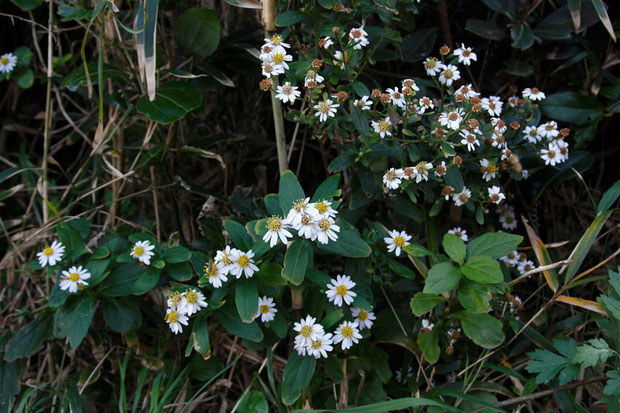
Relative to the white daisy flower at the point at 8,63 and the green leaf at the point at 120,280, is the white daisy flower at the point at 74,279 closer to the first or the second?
the green leaf at the point at 120,280

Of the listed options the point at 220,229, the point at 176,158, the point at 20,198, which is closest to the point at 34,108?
the point at 20,198

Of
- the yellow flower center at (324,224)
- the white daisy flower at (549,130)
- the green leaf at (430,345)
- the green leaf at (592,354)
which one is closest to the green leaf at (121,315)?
the yellow flower center at (324,224)

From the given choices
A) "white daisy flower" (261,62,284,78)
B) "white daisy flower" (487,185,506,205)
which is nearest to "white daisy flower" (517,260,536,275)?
"white daisy flower" (487,185,506,205)

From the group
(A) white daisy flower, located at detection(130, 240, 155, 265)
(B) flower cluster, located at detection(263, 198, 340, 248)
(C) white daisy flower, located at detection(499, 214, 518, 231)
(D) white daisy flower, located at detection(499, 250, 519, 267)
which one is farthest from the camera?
(C) white daisy flower, located at detection(499, 214, 518, 231)

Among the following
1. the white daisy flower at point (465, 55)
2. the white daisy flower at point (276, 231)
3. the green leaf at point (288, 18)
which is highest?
the green leaf at point (288, 18)

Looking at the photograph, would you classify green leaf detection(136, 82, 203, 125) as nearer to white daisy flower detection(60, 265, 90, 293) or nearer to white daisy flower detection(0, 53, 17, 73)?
white daisy flower detection(60, 265, 90, 293)

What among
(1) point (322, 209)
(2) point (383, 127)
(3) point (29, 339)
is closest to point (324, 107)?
(2) point (383, 127)

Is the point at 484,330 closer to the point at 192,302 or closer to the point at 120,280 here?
the point at 192,302

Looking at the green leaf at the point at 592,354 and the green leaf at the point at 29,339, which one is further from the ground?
the green leaf at the point at 592,354
